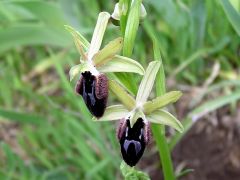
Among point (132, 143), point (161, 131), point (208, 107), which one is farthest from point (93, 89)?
point (208, 107)

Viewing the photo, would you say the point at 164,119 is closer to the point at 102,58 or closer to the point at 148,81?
the point at 148,81

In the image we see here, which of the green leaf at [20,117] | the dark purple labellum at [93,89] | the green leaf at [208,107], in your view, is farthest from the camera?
the green leaf at [20,117]

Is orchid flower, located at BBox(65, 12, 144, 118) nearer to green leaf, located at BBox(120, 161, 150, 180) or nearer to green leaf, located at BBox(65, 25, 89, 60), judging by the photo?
green leaf, located at BBox(65, 25, 89, 60)

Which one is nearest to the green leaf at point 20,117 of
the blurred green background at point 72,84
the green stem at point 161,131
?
the blurred green background at point 72,84

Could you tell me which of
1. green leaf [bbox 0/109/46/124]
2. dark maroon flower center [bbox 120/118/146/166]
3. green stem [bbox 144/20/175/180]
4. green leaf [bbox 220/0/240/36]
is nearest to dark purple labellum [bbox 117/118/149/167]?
dark maroon flower center [bbox 120/118/146/166]

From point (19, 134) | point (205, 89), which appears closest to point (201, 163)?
point (205, 89)

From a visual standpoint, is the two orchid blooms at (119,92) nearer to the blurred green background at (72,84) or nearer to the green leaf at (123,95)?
the green leaf at (123,95)

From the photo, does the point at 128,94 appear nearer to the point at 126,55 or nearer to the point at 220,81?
the point at 126,55
